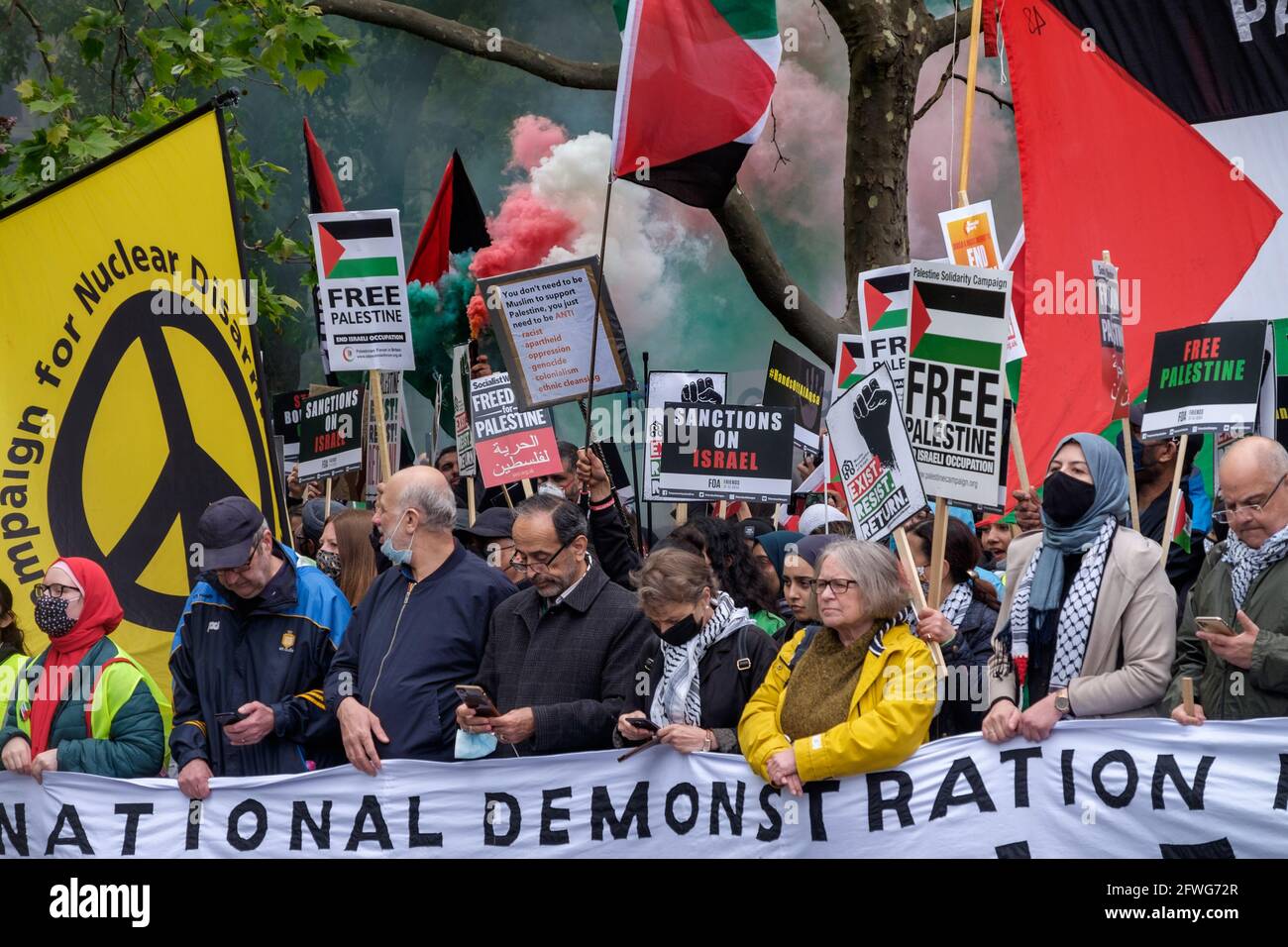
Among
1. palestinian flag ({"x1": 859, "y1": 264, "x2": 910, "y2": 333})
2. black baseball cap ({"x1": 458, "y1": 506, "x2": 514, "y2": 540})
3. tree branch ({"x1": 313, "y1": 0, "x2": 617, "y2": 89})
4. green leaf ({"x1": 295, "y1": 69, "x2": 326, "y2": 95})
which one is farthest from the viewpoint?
tree branch ({"x1": 313, "y1": 0, "x2": 617, "y2": 89})

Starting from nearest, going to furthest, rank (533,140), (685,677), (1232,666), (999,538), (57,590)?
(1232,666) → (685,677) → (57,590) → (999,538) → (533,140)

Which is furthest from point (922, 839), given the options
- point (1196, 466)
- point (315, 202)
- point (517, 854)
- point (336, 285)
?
point (315, 202)

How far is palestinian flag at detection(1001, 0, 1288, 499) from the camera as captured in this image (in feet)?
28.7

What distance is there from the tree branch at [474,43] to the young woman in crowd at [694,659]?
9792 millimetres

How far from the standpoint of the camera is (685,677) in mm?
5520

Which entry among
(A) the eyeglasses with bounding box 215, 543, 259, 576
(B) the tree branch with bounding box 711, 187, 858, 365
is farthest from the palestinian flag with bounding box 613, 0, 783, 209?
(B) the tree branch with bounding box 711, 187, 858, 365

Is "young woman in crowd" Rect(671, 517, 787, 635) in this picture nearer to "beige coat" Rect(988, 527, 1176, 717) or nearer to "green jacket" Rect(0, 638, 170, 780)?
"beige coat" Rect(988, 527, 1176, 717)

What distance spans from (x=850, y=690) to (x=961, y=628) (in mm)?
1145

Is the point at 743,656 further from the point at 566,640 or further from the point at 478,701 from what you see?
the point at 478,701

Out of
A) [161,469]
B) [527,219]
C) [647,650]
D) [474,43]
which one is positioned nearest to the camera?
[647,650]

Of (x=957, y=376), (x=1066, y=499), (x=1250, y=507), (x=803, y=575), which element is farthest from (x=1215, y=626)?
(x=803, y=575)

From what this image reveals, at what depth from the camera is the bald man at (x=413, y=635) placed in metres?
5.85

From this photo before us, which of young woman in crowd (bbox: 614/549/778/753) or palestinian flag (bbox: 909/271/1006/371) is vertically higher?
palestinian flag (bbox: 909/271/1006/371)

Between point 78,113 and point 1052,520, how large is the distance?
16.4 m
